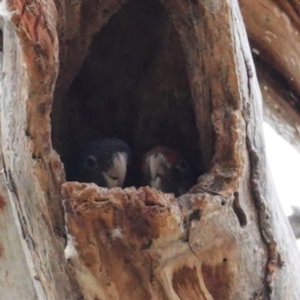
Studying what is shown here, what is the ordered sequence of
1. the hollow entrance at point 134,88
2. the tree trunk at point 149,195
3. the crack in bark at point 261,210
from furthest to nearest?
the hollow entrance at point 134,88, the crack in bark at point 261,210, the tree trunk at point 149,195

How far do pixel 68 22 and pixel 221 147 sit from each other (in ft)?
1.20

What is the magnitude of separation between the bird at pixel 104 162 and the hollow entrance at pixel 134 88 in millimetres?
28

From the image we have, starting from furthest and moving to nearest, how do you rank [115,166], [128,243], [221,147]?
1. [115,166]
2. [221,147]
3. [128,243]

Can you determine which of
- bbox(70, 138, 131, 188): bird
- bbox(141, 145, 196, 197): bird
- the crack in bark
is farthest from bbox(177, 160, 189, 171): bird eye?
the crack in bark

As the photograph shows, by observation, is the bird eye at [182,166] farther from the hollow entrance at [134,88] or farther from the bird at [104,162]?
the bird at [104,162]

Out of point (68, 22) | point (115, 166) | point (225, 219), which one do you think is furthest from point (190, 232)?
point (115, 166)

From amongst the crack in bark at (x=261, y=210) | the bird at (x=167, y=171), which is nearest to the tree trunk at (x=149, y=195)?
the crack in bark at (x=261, y=210)

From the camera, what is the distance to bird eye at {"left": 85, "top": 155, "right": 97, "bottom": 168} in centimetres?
137

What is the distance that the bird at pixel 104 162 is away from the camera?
1.36 m

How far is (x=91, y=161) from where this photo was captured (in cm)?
140

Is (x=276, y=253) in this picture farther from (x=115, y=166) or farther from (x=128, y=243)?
(x=115, y=166)

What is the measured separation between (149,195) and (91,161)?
1.89ft

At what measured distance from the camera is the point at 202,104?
104cm

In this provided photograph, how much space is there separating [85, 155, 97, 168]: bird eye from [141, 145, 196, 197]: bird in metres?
0.11
